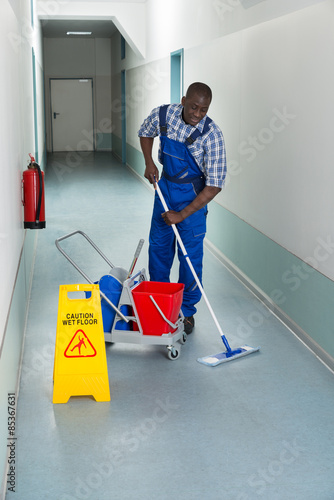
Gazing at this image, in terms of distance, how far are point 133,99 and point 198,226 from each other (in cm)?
864

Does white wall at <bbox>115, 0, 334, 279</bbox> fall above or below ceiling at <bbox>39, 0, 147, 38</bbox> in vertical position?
below

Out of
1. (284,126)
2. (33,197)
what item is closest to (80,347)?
(33,197)

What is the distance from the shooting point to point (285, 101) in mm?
4109

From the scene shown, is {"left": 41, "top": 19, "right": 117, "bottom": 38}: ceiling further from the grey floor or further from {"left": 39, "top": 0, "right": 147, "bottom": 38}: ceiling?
the grey floor

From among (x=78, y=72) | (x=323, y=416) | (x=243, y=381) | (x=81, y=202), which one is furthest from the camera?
(x=78, y=72)

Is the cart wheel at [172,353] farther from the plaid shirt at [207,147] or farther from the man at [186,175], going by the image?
the plaid shirt at [207,147]

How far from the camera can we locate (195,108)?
11.6 ft

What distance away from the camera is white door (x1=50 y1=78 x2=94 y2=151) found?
53.8 ft

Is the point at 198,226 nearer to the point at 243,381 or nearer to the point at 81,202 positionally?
the point at 243,381

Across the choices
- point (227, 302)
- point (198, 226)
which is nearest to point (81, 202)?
point (227, 302)

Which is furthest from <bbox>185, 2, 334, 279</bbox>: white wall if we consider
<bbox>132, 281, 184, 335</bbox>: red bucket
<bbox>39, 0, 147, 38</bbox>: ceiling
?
<bbox>39, 0, 147, 38</bbox>: ceiling

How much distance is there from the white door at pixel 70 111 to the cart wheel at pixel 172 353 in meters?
13.6

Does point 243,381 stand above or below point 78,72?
below

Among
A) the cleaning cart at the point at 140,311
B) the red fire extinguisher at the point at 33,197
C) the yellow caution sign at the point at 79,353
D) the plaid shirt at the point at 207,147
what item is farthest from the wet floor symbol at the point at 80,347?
the plaid shirt at the point at 207,147
